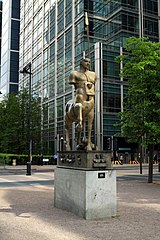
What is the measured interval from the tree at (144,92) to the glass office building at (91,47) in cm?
2942

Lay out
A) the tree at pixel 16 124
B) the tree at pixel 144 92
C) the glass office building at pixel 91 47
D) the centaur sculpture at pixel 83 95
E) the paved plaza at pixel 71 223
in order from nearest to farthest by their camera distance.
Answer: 1. the paved plaza at pixel 71 223
2. the centaur sculpture at pixel 83 95
3. the tree at pixel 144 92
4. the tree at pixel 16 124
5. the glass office building at pixel 91 47

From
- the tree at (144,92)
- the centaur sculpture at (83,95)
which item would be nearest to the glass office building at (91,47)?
the tree at (144,92)

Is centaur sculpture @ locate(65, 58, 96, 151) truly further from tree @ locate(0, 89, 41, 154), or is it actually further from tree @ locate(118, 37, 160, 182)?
tree @ locate(0, 89, 41, 154)

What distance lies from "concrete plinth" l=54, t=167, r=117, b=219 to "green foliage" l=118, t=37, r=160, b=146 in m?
8.46

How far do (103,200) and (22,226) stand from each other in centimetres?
232

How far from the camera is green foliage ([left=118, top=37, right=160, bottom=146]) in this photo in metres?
17.0

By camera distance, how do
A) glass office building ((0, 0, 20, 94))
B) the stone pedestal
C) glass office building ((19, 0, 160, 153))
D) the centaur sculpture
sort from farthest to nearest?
glass office building ((0, 0, 20, 94)) < glass office building ((19, 0, 160, 153)) < the centaur sculpture < the stone pedestal

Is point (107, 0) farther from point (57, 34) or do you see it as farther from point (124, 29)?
point (57, 34)

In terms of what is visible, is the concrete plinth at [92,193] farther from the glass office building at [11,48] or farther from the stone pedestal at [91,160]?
the glass office building at [11,48]

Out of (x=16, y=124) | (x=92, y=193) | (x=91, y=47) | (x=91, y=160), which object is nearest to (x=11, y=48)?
(x=91, y=47)

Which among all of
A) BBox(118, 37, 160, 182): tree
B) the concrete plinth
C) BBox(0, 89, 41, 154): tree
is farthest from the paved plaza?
BBox(0, 89, 41, 154): tree

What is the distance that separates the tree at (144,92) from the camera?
17.0m

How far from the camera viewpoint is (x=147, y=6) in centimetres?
5450

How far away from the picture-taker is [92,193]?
27.5ft
